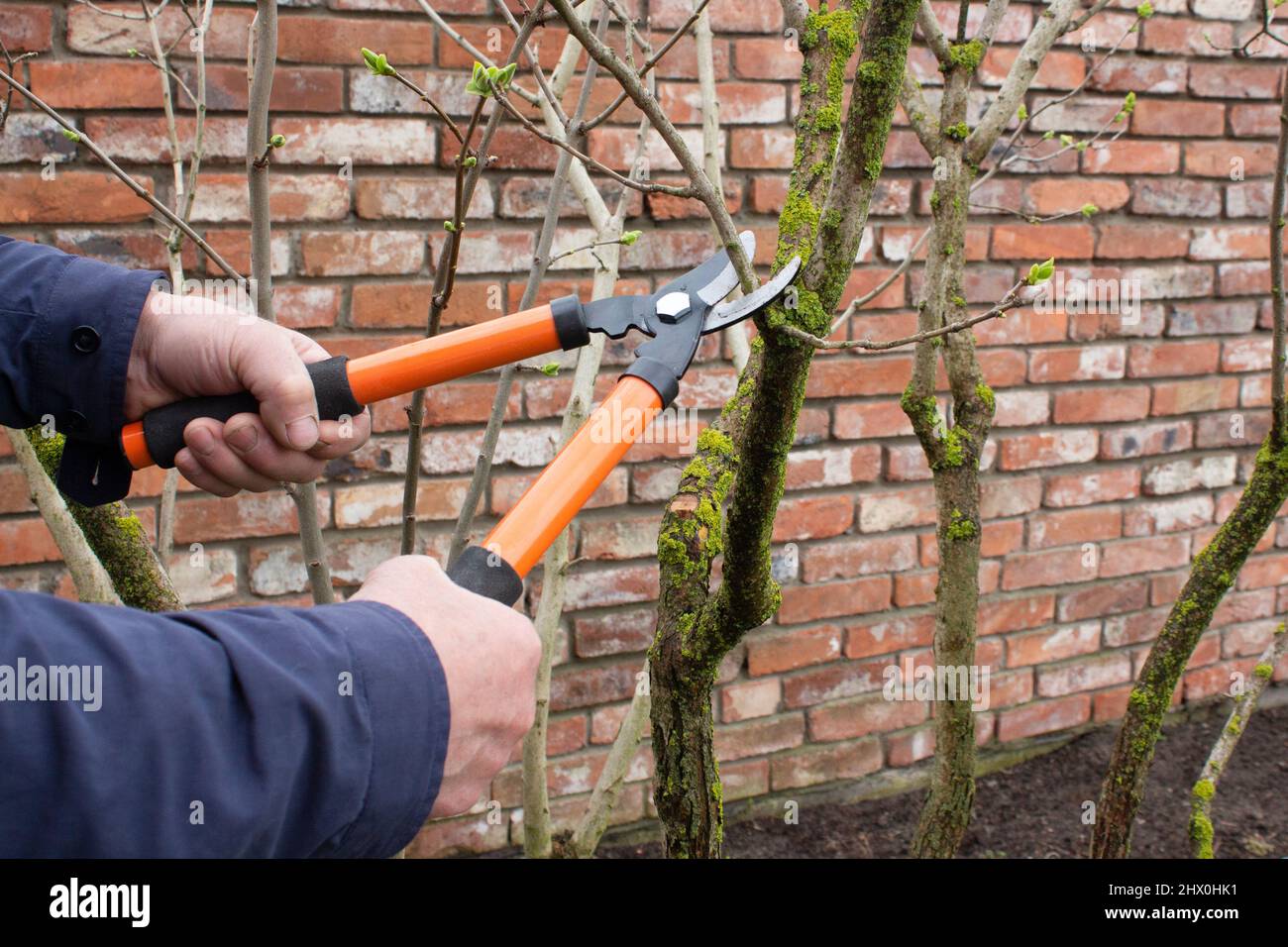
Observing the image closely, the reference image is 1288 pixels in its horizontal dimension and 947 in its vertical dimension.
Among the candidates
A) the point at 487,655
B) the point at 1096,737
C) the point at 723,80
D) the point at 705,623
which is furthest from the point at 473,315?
the point at 1096,737

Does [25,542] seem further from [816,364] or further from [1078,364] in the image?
[1078,364]

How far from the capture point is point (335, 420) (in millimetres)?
1065

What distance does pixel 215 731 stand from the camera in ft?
2.14

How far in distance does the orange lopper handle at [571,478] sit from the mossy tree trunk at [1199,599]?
102 cm

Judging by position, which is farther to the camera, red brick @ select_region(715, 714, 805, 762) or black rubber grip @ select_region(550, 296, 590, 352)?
red brick @ select_region(715, 714, 805, 762)

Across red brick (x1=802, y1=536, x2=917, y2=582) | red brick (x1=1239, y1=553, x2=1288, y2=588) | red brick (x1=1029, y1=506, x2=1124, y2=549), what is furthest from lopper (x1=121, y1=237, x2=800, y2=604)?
red brick (x1=1239, y1=553, x2=1288, y2=588)

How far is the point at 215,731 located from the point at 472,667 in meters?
0.16

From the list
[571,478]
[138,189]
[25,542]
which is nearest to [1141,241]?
[571,478]

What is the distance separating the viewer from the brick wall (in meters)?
1.79

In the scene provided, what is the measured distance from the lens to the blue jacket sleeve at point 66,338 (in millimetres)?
1016

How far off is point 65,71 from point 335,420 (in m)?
1.02

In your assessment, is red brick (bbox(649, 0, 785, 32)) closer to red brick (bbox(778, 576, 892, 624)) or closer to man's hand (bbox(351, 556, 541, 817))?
red brick (bbox(778, 576, 892, 624))

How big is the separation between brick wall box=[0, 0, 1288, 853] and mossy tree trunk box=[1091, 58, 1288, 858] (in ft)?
2.26

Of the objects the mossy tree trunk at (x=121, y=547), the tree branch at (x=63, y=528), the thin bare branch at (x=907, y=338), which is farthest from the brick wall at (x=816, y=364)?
the thin bare branch at (x=907, y=338)
